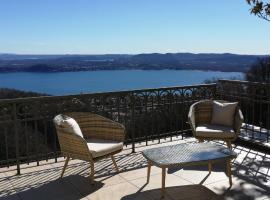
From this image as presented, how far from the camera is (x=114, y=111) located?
5.85m

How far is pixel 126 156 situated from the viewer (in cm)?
565

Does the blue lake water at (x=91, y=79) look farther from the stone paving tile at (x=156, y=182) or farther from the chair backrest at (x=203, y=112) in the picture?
the stone paving tile at (x=156, y=182)

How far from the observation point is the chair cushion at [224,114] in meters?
5.64

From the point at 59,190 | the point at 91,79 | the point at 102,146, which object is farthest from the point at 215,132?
the point at 91,79

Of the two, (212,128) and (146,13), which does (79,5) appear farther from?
(212,128)

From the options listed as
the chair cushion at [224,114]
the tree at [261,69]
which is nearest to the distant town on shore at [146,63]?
the tree at [261,69]

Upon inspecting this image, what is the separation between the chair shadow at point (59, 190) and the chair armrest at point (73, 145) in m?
0.35

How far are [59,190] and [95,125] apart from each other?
1.07m

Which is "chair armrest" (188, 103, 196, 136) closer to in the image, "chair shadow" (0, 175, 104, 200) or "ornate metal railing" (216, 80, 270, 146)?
"ornate metal railing" (216, 80, 270, 146)

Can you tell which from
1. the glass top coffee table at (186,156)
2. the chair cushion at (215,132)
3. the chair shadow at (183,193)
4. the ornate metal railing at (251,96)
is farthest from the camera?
the ornate metal railing at (251,96)

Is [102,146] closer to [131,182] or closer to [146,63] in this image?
[131,182]

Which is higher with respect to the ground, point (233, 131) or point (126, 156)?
point (233, 131)

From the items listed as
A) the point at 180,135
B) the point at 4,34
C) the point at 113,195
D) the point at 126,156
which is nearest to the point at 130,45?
the point at 4,34

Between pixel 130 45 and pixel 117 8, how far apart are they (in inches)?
319
